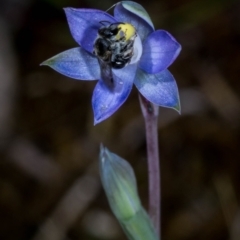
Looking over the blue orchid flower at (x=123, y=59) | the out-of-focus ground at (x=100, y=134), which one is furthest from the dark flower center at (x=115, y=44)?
the out-of-focus ground at (x=100, y=134)

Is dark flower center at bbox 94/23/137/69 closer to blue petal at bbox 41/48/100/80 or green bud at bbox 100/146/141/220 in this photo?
blue petal at bbox 41/48/100/80

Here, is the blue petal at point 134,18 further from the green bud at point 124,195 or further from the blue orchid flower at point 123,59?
the green bud at point 124,195

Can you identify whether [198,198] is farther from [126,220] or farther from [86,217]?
[126,220]

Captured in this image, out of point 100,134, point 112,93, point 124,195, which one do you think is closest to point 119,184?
point 124,195

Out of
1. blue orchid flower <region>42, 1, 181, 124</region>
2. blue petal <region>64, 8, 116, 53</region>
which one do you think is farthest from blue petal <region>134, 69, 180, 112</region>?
blue petal <region>64, 8, 116, 53</region>

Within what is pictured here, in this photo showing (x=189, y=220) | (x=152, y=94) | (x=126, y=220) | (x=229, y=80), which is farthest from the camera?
(x=229, y=80)

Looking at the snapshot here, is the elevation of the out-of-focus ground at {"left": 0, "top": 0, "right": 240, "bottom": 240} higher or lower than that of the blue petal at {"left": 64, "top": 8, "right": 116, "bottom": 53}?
lower

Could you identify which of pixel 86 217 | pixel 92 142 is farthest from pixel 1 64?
pixel 86 217
